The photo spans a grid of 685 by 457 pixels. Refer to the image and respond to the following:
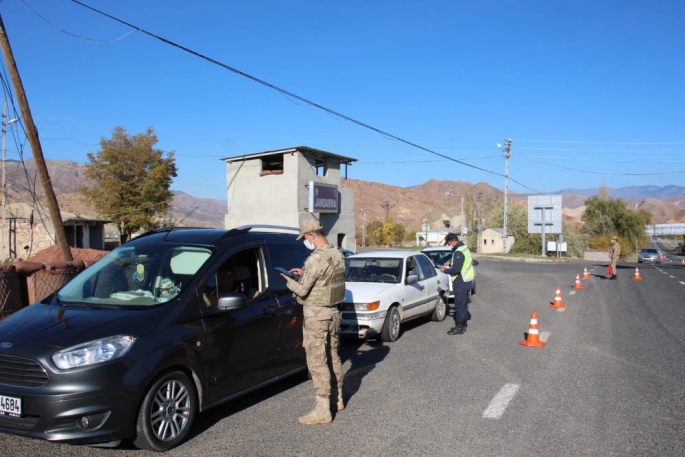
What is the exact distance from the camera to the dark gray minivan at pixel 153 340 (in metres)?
4.18

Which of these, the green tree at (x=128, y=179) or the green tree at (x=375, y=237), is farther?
the green tree at (x=375, y=237)

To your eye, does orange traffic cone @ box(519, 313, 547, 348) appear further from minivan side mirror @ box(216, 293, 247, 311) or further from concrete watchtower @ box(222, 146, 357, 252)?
concrete watchtower @ box(222, 146, 357, 252)

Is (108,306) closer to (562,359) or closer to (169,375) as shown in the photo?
(169,375)

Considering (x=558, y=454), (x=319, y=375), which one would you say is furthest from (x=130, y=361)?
(x=558, y=454)

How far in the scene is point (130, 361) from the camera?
14.4 ft

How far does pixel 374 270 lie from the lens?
10.7 m

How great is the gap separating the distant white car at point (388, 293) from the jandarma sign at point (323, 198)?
667 inches

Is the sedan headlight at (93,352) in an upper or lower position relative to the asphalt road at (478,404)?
upper

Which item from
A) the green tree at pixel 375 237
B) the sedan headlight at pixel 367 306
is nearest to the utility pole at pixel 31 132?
the sedan headlight at pixel 367 306

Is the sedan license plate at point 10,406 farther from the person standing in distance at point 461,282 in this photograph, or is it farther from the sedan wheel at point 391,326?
the person standing in distance at point 461,282

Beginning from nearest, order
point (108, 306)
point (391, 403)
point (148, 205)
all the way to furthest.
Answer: point (108, 306) → point (391, 403) → point (148, 205)

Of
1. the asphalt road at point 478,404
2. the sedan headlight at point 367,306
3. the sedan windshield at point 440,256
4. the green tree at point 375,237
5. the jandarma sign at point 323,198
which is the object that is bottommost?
the green tree at point 375,237

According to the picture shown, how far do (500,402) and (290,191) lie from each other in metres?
23.8

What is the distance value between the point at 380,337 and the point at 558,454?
17.0 feet
